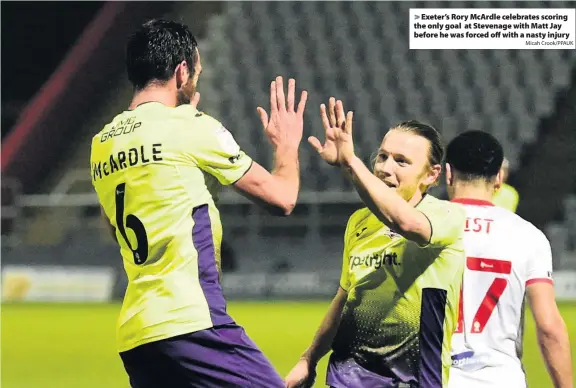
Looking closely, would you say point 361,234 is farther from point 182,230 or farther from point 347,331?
point 182,230

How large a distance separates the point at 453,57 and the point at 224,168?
15370 mm

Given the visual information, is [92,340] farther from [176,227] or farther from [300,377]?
[176,227]

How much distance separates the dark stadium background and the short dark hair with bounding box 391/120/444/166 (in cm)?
842

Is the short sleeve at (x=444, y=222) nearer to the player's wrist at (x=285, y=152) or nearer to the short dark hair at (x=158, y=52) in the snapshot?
the player's wrist at (x=285, y=152)

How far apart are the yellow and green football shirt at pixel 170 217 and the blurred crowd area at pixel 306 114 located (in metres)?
11.7

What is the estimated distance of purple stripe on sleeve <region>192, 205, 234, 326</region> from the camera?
3.08 meters

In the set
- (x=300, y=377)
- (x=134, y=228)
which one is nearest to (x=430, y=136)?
(x=300, y=377)

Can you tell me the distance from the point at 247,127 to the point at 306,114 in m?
1.08

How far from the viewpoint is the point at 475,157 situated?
3.84 m

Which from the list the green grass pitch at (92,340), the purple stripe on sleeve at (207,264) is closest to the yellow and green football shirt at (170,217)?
the purple stripe on sleeve at (207,264)

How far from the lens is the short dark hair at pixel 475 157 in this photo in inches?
151

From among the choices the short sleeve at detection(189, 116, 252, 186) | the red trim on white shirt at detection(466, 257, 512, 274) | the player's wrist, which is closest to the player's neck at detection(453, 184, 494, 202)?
the red trim on white shirt at detection(466, 257, 512, 274)

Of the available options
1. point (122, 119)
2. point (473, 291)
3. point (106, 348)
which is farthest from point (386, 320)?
point (106, 348)

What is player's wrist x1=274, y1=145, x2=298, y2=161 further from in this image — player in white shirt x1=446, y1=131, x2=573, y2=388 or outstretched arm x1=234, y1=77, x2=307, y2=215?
player in white shirt x1=446, y1=131, x2=573, y2=388
